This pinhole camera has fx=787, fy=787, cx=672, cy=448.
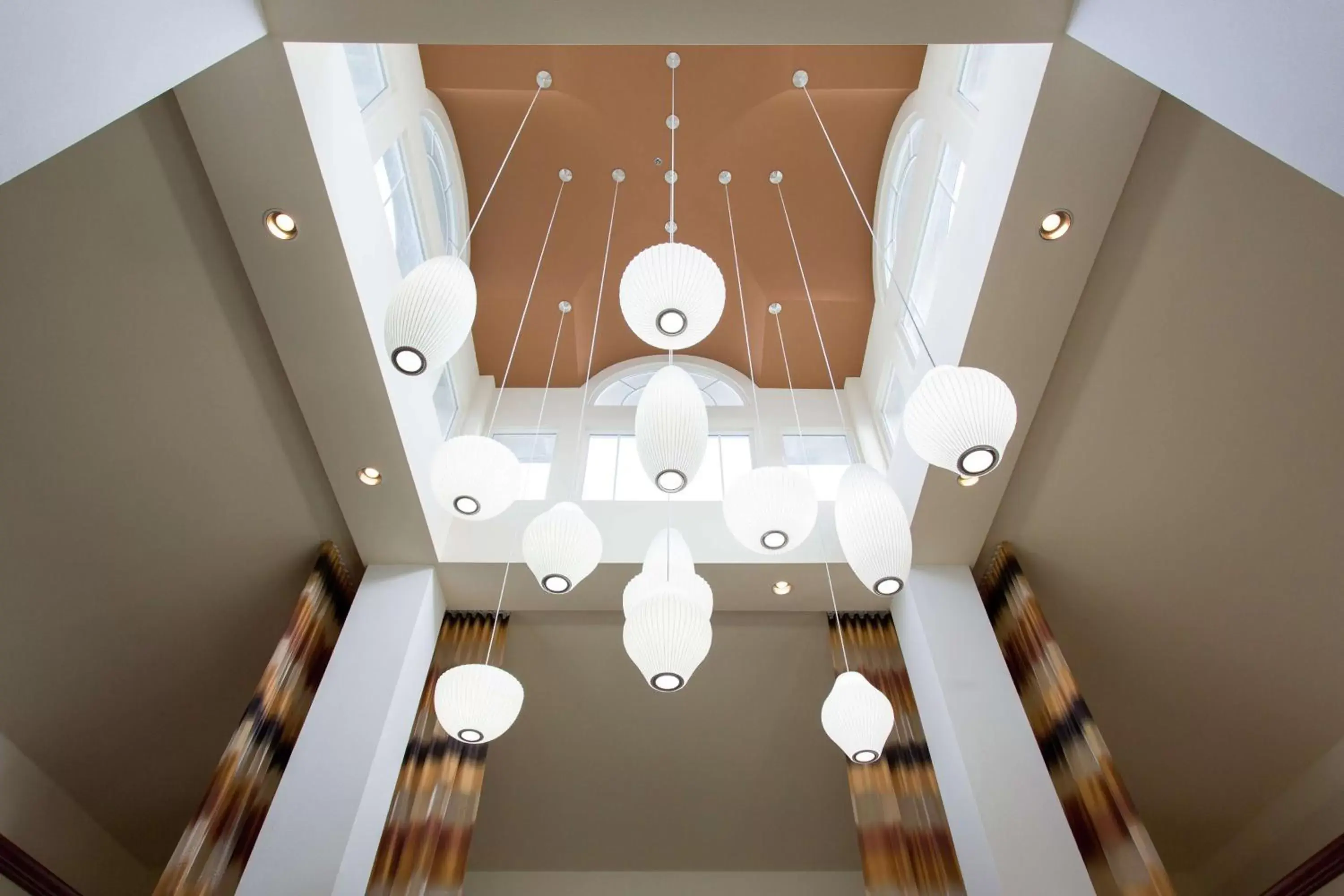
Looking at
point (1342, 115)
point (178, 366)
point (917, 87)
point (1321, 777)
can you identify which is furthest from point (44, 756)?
point (1321, 777)

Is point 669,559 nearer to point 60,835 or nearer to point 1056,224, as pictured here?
point 1056,224

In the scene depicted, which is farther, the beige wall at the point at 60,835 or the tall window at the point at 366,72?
the beige wall at the point at 60,835

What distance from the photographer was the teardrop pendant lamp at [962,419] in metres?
2.80

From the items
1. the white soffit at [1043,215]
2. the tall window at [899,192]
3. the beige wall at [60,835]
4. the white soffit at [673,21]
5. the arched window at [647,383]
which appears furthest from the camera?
the arched window at [647,383]

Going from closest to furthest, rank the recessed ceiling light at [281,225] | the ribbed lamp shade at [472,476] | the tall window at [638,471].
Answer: the ribbed lamp shade at [472,476] → the recessed ceiling light at [281,225] → the tall window at [638,471]

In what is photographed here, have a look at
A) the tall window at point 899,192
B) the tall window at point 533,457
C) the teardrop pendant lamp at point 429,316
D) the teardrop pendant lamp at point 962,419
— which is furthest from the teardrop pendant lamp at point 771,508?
the tall window at point 533,457

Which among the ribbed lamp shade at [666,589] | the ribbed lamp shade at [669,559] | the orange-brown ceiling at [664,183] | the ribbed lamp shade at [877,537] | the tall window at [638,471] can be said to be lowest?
the ribbed lamp shade at [877,537]

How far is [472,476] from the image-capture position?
139 inches

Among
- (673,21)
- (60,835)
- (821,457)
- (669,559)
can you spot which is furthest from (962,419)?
(60,835)

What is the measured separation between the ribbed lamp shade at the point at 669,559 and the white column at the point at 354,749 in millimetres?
1888

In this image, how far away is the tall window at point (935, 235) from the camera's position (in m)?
4.88

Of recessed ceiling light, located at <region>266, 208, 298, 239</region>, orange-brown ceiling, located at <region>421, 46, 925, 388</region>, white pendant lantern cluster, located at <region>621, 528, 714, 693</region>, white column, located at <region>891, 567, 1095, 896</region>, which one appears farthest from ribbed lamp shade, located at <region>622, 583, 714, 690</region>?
orange-brown ceiling, located at <region>421, 46, 925, 388</region>

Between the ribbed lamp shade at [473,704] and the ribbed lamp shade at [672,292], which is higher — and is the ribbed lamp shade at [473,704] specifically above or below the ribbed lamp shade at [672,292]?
below

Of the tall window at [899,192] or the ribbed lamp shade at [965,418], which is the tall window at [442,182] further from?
the ribbed lamp shade at [965,418]
